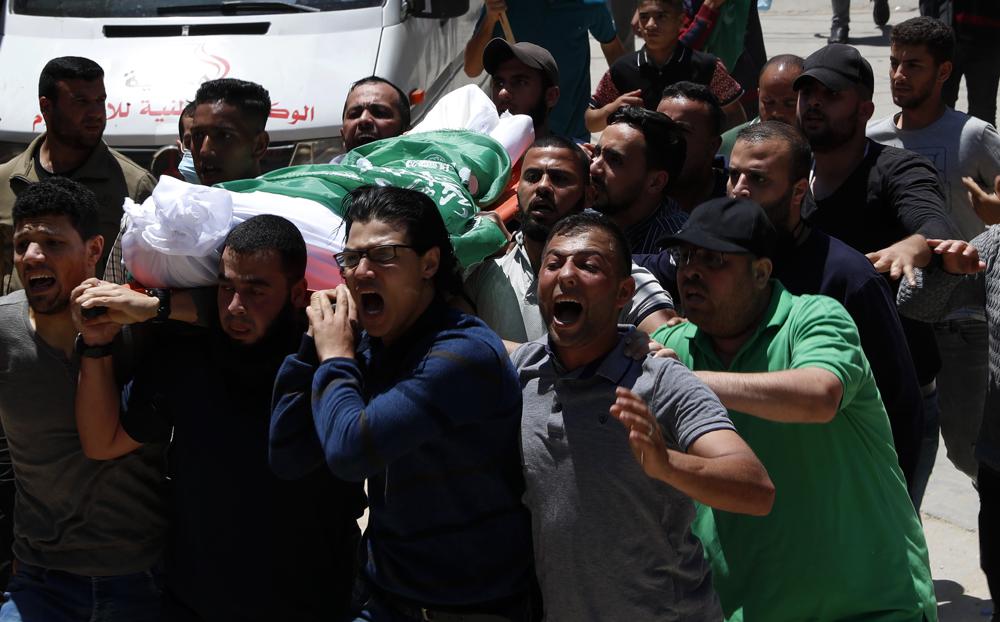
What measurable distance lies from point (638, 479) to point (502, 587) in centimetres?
43

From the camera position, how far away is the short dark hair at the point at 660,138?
5.01m

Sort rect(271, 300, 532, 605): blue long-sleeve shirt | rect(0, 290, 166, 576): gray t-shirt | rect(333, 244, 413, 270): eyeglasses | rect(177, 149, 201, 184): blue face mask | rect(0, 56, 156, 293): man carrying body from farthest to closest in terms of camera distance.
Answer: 1. rect(0, 56, 156, 293): man carrying body
2. rect(177, 149, 201, 184): blue face mask
3. rect(0, 290, 166, 576): gray t-shirt
4. rect(333, 244, 413, 270): eyeglasses
5. rect(271, 300, 532, 605): blue long-sleeve shirt

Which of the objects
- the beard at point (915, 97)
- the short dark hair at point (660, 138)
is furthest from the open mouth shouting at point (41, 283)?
the beard at point (915, 97)

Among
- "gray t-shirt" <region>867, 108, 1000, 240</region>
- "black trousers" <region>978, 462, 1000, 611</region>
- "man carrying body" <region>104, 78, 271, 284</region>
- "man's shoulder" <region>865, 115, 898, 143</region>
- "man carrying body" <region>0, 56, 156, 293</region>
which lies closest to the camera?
"black trousers" <region>978, 462, 1000, 611</region>

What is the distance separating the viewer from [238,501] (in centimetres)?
374

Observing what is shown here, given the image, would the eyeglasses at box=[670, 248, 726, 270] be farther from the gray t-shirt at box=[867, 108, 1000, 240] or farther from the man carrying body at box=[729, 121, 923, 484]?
the gray t-shirt at box=[867, 108, 1000, 240]

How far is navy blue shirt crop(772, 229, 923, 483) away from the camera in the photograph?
4.14m

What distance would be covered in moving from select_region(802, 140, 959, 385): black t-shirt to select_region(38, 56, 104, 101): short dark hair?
9.60 ft

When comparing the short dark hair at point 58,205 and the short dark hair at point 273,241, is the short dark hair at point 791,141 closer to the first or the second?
the short dark hair at point 273,241

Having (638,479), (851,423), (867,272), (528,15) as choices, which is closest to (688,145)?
(867,272)

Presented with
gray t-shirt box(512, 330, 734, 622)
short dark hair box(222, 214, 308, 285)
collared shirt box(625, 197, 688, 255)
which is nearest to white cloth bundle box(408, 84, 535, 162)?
collared shirt box(625, 197, 688, 255)

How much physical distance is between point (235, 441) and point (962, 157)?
3305mm

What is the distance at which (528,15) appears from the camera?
8211 mm

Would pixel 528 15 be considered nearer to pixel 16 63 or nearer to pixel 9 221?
pixel 16 63
